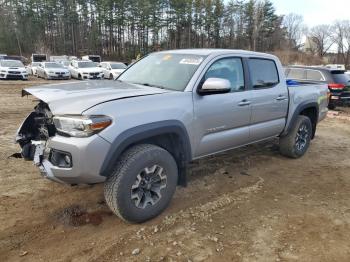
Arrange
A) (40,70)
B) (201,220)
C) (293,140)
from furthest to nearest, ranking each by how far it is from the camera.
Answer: (40,70) < (293,140) < (201,220)

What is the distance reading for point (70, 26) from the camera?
65.5 metres

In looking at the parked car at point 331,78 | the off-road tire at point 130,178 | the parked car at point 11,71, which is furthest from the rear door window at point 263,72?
the parked car at point 11,71

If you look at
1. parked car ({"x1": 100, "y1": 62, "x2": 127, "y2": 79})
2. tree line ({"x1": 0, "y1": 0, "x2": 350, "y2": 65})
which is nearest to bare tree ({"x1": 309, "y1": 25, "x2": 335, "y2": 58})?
tree line ({"x1": 0, "y1": 0, "x2": 350, "y2": 65})

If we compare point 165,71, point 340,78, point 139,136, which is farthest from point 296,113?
point 340,78

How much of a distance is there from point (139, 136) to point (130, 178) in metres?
0.42

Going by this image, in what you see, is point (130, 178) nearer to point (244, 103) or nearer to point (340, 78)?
point (244, 103)

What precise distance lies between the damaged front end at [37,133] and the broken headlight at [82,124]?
0.89 feet

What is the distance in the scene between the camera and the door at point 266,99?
499 centimetres

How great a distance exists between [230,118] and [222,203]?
1.06 meters

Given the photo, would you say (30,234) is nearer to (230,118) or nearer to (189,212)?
(189,212)

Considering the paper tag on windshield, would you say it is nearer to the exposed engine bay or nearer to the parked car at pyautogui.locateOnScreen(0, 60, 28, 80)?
the exposed engine bay

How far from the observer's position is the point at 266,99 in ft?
16.8

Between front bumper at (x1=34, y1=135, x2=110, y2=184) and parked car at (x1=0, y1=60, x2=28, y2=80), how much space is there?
2202 cm

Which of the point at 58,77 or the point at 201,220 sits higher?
the point at 58,77
